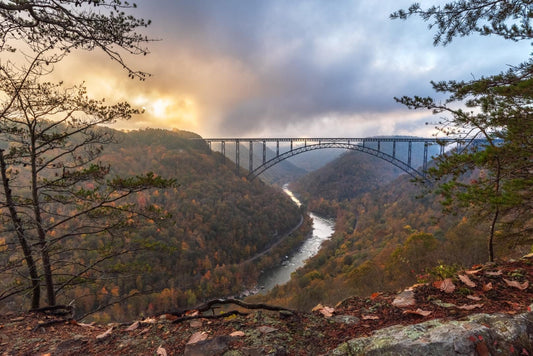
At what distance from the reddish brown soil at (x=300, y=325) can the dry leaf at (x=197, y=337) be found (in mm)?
24

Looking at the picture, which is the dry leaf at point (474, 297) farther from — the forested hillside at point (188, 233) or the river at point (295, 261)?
the river at point (295, 261)

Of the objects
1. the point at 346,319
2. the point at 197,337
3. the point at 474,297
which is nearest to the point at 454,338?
the point at 346,319

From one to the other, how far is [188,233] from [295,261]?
1994cm

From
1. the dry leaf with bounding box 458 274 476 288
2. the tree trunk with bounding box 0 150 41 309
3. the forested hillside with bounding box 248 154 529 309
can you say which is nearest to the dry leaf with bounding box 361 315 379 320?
Answer: the dry leaf with bounding box 458 274 476 288

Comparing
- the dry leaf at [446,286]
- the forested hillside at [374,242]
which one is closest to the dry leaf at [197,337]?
the dry leaf at [446,286]

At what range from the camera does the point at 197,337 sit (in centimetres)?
210

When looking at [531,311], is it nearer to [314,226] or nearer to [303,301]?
[303,301]

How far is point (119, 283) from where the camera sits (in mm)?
32125

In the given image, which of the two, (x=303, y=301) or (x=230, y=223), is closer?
(x=303, y=301)

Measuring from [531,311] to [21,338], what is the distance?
503cm

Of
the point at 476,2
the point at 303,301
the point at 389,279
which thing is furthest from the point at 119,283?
the point at 476,2

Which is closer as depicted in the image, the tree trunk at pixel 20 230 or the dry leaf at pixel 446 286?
the dry leaf at pixel 446 286

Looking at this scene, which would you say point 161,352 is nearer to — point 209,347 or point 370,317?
point 209,347

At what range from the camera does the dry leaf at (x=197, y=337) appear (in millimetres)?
2035
